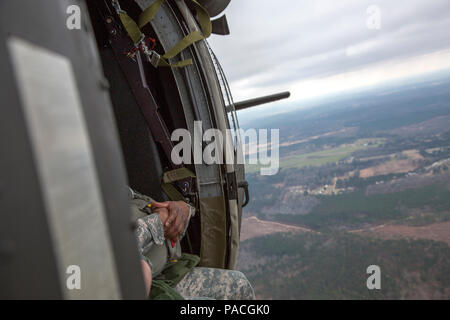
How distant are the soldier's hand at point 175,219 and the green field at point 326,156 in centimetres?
5681

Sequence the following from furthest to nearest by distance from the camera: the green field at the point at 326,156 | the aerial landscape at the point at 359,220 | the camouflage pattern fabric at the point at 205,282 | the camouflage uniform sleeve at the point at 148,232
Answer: the green field at the point at 326,156, the aerial landscape at the point at 359,220, the camouflage pattern fabric at the point at 205,282, the camouflage uniform sleeve at the point at 148,232

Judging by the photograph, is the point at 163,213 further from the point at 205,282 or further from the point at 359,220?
the point at 359,220

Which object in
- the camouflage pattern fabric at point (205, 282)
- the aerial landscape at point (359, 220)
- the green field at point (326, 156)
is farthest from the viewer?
the green field at point (326, 156)

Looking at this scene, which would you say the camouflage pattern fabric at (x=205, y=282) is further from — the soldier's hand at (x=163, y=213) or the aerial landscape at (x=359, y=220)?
the aerial landscape at (x=359, y=220)

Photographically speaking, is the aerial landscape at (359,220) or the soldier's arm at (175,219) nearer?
the soldier's arm at (175,219)

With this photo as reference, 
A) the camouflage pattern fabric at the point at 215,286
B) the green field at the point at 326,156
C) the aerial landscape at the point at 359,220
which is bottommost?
the aerial landscape at the point at 359,220

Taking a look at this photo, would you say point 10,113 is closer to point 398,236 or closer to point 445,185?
point 445,185

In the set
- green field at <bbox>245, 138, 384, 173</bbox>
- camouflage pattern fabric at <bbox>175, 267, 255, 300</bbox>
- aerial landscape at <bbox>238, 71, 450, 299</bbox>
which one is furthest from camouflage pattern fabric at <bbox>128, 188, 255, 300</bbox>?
green field at <bbox>245, 138, 384, 173</bbox>

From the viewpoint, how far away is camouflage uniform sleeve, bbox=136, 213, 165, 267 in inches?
58.8

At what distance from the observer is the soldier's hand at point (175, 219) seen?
70.5 inches

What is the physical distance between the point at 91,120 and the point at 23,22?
0.55 ft

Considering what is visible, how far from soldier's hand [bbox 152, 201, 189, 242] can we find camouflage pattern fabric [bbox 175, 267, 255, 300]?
0.87 ft

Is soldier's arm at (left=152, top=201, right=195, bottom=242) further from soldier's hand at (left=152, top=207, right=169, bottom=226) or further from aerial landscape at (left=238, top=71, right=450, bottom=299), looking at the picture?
aerial landscape at (left=238, top=71, right=450, bottom=299)

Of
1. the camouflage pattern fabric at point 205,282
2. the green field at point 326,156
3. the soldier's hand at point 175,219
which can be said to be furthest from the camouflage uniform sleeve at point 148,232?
the green field at point 326,156
